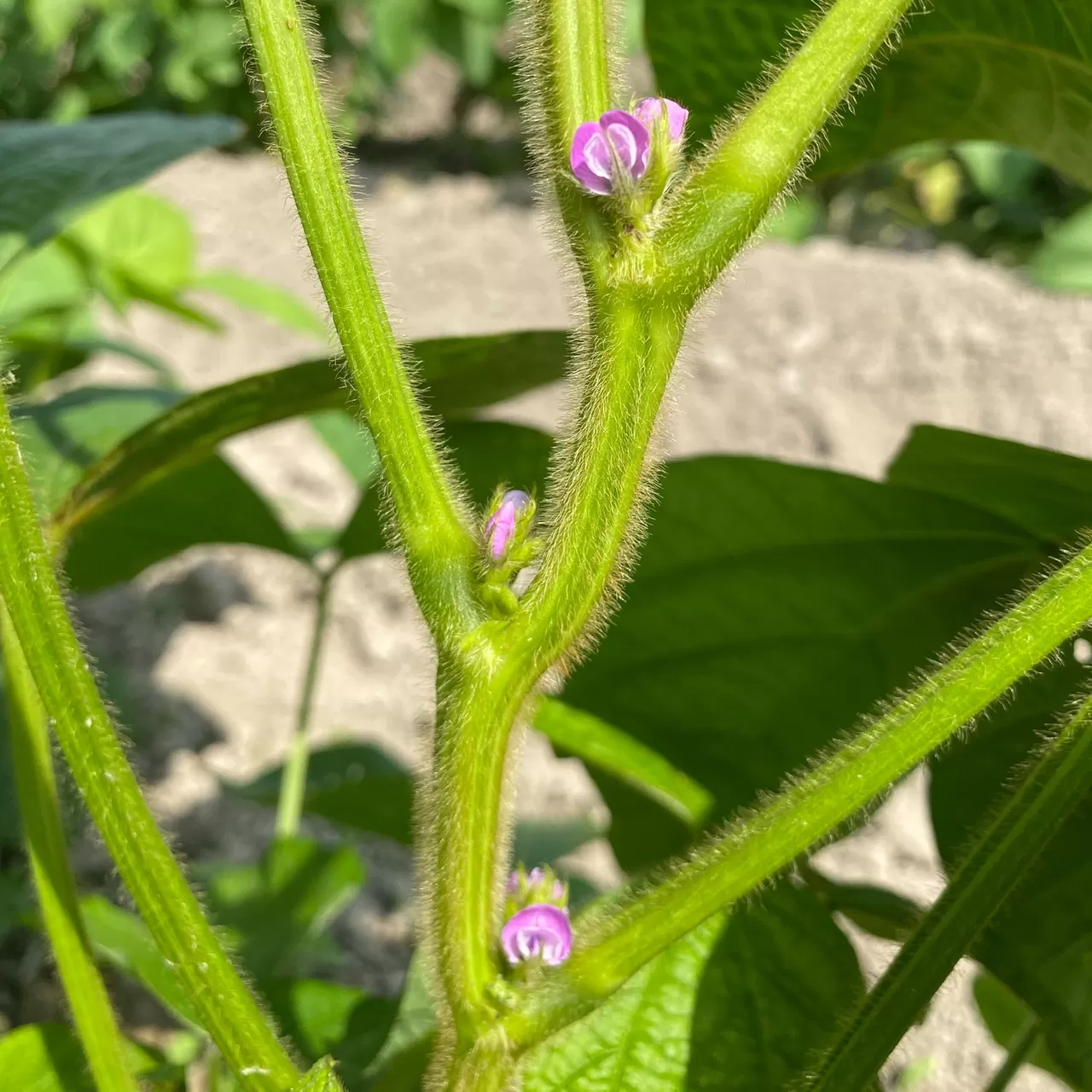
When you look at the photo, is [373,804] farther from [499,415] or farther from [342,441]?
[499,415]

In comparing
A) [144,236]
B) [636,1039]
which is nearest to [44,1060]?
[636,1039]

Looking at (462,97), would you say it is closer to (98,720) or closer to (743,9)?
(743,9)

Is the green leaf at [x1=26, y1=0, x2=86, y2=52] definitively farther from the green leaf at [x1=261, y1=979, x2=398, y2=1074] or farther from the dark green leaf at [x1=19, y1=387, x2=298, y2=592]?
the green leaf at [x1=261, y1=979, x2=398, y2=1074]

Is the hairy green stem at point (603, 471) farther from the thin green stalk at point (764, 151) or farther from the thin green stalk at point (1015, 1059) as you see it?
the thin green stalk at point (1015, 1059)

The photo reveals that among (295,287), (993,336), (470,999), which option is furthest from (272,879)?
(295,287)

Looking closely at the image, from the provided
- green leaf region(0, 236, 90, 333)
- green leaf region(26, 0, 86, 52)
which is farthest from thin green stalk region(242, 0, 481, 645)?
green leaf region(26, 0, 86, 52)

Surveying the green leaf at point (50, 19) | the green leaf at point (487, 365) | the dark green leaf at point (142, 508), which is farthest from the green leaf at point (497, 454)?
the green leaf at point (50, 19)
